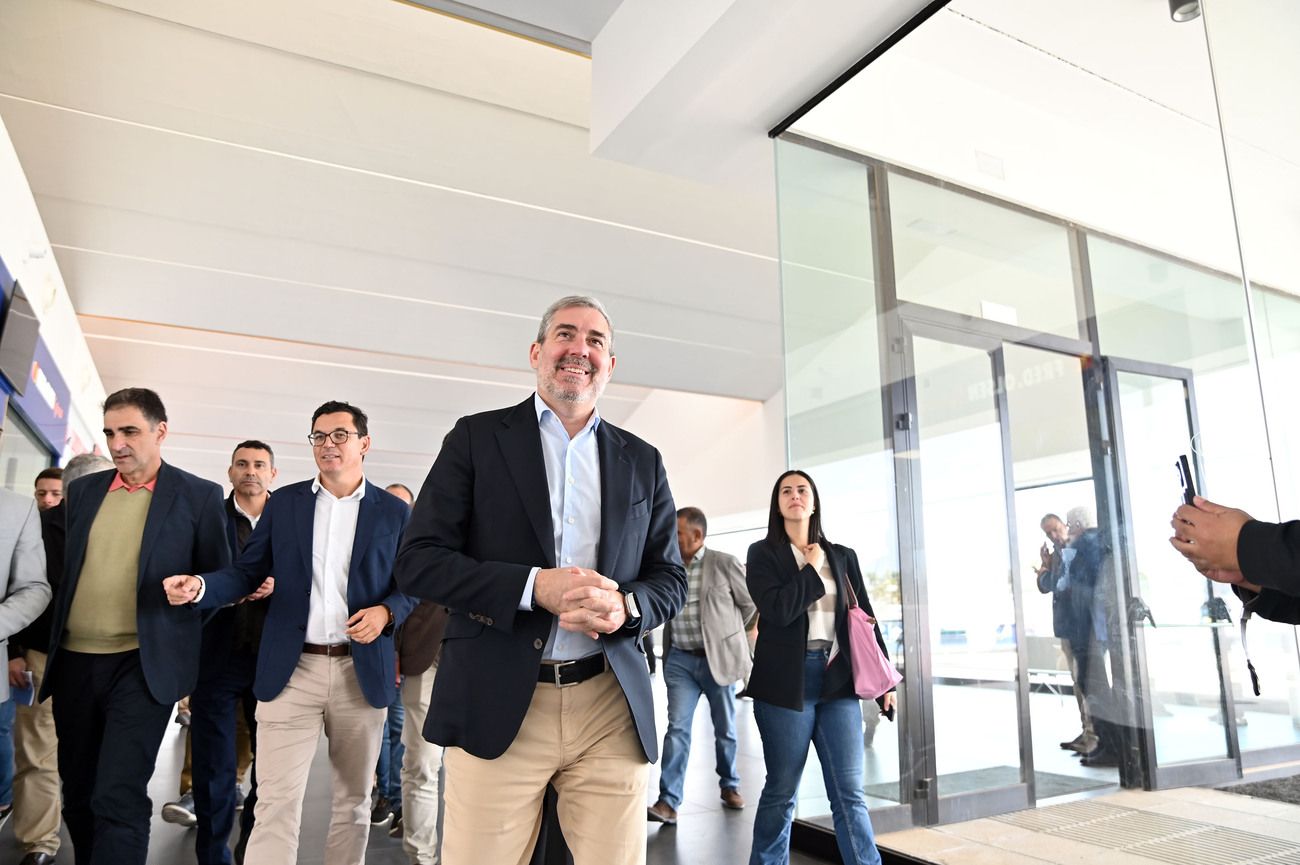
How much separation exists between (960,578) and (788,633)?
1082 millimetres

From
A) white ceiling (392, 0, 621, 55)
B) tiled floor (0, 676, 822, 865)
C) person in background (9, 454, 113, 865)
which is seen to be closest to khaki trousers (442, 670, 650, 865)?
tiled floor (0, 676, 822, 865)

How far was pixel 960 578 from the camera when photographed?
3.89 metres

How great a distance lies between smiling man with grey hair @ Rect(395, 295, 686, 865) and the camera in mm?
1695

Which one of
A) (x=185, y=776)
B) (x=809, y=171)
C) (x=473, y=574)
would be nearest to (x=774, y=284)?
(x=809, y=171)

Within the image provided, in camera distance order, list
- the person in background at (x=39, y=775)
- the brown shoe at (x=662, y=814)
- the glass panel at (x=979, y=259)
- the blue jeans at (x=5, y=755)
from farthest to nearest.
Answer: the brown shoe at (x=662, y=814) → the blue jeans at (x=5, y=755) → the person in background at (x=39, y=775) → the glass panel at (x=979, y=259)

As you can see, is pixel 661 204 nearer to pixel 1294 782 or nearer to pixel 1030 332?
pixel 1030 332

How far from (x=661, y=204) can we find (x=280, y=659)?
19.3 feet

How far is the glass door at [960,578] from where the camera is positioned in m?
3.74

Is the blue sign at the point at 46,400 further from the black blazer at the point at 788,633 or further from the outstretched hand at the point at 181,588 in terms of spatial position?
the black blazer at the point at 788,633

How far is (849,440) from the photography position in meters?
4.26

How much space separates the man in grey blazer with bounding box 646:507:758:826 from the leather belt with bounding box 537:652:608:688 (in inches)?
131

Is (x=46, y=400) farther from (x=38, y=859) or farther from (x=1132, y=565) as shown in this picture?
(x=1132, y=565)

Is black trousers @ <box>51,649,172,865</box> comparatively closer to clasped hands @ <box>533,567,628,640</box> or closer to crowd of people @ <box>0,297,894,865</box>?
crowd of people @ <box>0,297,894,865</box>

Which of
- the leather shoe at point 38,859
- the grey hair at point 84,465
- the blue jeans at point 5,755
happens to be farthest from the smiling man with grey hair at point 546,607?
the blue jeans at point 5,755
